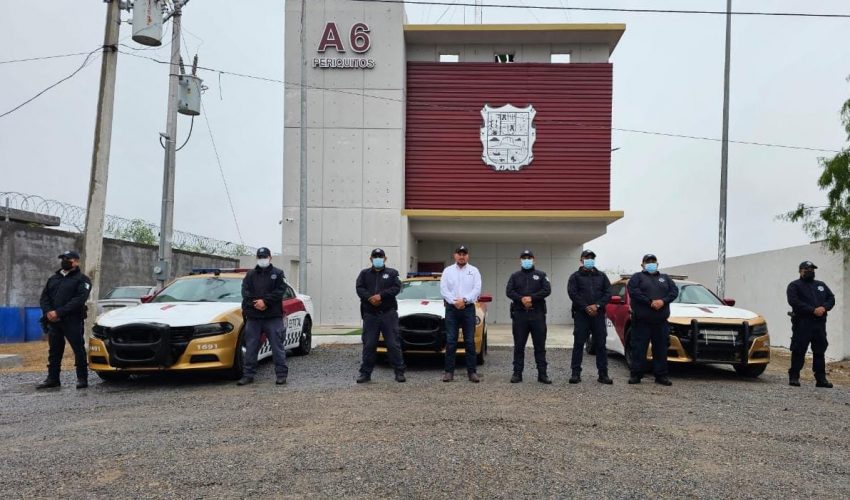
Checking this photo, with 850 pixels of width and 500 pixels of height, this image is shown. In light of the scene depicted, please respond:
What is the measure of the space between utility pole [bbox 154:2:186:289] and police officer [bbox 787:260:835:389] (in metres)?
11.4

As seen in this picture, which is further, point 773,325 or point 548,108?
point 548,108

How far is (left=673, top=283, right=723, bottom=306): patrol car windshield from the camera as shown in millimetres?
10258

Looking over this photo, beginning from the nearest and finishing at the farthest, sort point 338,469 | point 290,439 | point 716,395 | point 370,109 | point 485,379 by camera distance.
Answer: point 338,469
point 290,439
point 716,395
point 485,379
point 370,109

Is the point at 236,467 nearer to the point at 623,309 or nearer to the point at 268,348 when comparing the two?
the point at 268,348

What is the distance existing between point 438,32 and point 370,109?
3.22 meters

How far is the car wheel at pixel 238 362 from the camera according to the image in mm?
8330

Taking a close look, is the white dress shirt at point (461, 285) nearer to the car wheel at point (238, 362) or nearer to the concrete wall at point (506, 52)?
the car wheel at point (238, 362)

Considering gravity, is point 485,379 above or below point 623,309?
below

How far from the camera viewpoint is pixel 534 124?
798 inches

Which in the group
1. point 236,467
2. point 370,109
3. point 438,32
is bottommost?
point 236,467

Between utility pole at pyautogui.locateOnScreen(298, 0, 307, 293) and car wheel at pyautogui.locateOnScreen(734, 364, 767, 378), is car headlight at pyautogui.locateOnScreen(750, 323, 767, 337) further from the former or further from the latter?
utility pole at pyautogui.locateOnScreen(298, 0, 307, 293)

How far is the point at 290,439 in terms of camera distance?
525cm

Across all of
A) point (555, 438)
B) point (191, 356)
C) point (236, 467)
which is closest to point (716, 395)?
point (555, 438)

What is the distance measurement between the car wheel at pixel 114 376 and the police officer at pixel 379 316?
3214 millimetres
